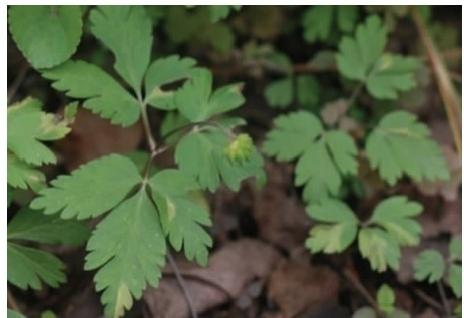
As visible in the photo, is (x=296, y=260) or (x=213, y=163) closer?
(x=213, y=163)

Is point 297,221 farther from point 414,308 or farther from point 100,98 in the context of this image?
point 100,98

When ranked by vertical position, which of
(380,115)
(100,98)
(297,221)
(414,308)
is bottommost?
(414,308)

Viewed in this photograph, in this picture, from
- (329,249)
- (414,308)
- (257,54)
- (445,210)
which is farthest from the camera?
(257,54)

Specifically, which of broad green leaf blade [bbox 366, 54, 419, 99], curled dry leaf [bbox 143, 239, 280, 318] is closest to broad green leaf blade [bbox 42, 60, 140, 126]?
curled dry leaf [bbox 143, 239, 280, 318]

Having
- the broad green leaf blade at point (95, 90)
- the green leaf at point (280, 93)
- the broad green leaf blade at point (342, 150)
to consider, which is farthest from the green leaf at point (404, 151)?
the broad green leaf blade at point (95, 90)

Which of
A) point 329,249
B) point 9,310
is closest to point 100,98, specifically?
point 9,310

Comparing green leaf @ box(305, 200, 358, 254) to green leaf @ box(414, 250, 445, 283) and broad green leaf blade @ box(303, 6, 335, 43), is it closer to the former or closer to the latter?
green leaf @ box(414, 250, 445, 283)

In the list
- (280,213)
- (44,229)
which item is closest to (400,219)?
(280,213)
